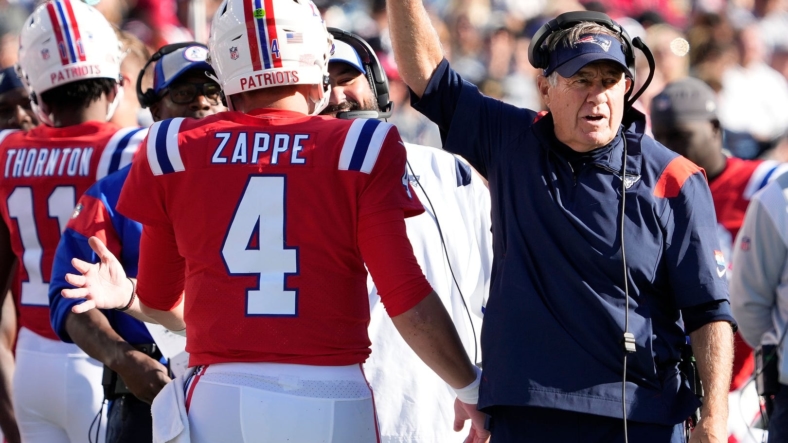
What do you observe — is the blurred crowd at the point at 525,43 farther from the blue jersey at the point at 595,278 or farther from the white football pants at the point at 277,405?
the white football pants at the point at 277,405

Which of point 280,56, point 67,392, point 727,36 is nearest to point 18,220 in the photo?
point 67,392

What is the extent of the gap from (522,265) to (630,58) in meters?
0.79

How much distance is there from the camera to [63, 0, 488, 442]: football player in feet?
10.6

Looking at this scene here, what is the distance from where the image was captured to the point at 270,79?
3.40 meters

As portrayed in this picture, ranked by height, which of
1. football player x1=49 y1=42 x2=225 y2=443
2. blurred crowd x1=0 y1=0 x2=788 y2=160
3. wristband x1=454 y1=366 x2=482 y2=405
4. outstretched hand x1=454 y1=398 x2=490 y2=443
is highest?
blurred crowd x1=0 y1=0 x2=788 y2=160

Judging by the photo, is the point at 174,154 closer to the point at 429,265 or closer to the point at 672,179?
the point at 429,265

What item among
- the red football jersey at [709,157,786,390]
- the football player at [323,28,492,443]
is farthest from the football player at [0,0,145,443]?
the red football jersey at [709,157,786,390]

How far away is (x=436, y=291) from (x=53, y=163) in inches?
73.3

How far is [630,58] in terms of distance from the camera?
12.5 feet

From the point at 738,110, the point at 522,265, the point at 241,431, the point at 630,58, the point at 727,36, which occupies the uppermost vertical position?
the point at 727,36

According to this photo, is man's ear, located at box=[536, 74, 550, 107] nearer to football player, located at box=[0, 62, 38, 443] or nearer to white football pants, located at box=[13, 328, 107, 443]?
white football pants, located at box=[13, 328, 107, 443]

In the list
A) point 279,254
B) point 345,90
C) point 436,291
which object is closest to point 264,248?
point 279,254

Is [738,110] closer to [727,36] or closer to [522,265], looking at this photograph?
[727,36]

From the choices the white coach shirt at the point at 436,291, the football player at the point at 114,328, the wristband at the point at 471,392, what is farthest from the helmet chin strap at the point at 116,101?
the wristband at the point at 471,392
